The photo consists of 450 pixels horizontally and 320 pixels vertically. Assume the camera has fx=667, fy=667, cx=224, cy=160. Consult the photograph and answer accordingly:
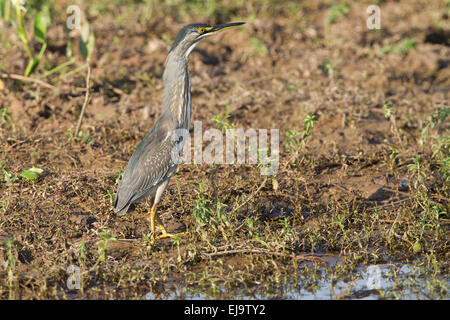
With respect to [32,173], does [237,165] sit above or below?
above

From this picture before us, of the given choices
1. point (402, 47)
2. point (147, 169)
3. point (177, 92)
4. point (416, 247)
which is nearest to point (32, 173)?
point (147, 169)

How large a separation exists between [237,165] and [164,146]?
119 centimetres

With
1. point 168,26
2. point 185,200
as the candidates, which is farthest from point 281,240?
point 168,26

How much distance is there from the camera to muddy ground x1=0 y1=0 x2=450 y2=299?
5340 mm

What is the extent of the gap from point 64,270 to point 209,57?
15.4 feet

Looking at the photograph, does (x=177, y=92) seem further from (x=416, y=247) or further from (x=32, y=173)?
(x=416, y=247)

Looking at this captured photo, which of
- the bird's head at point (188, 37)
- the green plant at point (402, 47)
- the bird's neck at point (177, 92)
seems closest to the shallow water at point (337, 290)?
the bird's neck at point (177, 92)

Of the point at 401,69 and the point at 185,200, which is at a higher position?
the point at 401,69

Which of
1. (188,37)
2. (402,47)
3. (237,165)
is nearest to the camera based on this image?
(188,37)

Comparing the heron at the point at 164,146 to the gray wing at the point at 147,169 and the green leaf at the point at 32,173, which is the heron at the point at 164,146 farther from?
the green leaf at the point at 32,173

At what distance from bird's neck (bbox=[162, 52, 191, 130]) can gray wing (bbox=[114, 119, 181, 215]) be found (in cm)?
24

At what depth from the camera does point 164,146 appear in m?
5.93

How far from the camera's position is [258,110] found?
8.01 meters
